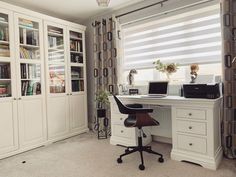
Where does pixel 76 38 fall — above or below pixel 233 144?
above

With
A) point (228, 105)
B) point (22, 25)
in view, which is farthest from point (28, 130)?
point (228, 105)

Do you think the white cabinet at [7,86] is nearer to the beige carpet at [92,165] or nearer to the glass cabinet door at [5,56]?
the glass cabinet door at [5,56]

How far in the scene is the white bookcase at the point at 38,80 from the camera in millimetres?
2672

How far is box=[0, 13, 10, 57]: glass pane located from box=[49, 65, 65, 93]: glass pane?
2.41 ft

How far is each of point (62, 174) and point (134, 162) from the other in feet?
2.90

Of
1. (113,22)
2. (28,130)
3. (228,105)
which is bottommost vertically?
(28,130)

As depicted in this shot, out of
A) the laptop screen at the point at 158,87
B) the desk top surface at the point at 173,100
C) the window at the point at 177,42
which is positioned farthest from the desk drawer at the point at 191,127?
the window at the point at 177,42

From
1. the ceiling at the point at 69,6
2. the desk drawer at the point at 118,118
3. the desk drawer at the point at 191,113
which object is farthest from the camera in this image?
the ceiling at the point at 69,6

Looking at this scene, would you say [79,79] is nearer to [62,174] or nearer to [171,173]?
[62,174]

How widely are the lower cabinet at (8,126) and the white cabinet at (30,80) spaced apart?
0.08 meters

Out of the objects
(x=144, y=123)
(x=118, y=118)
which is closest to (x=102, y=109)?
(x=118, y=118)

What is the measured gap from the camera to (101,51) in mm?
3654

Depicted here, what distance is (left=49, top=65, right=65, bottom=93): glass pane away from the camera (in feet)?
10.7

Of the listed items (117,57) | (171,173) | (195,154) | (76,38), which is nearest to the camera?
(171,173)
